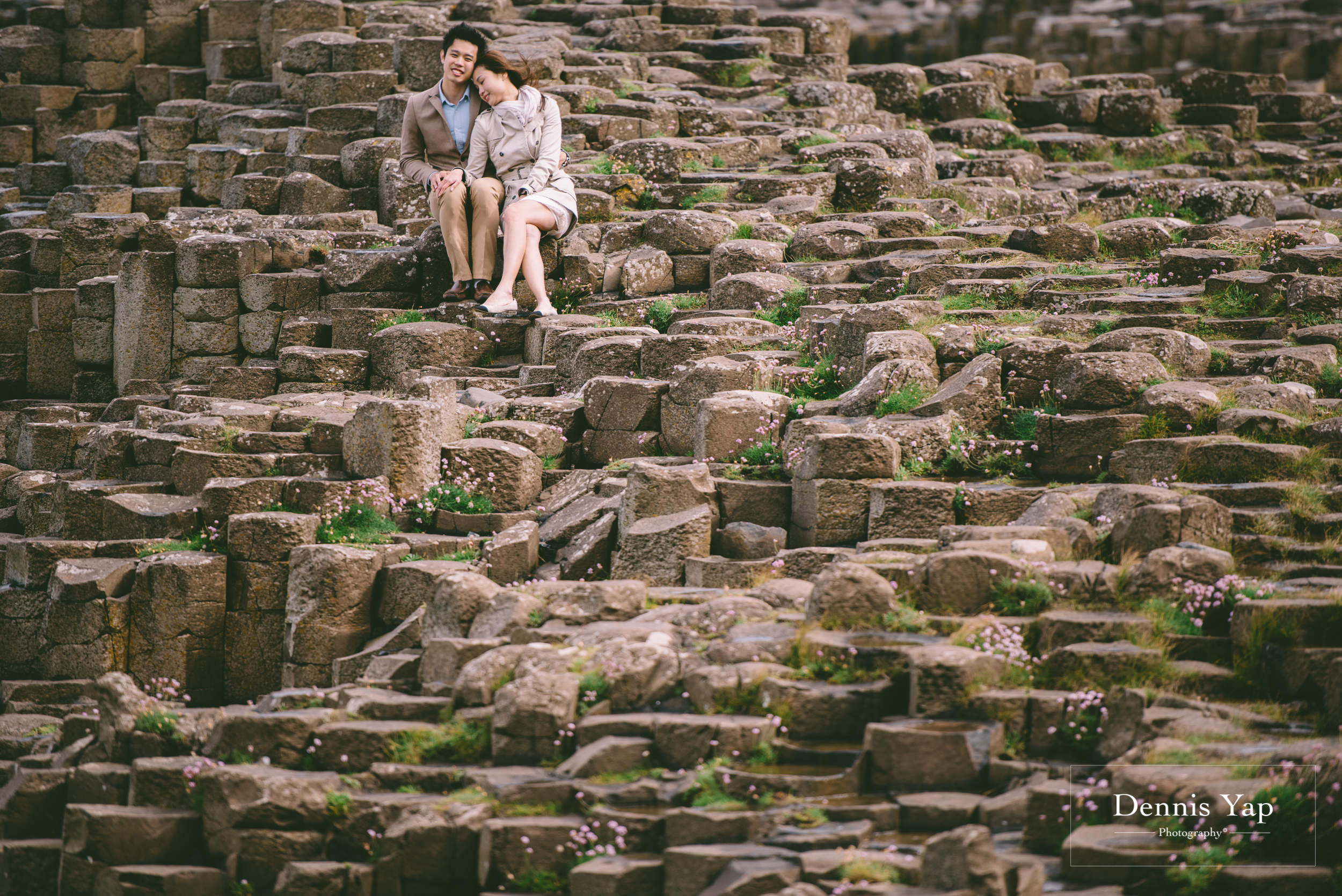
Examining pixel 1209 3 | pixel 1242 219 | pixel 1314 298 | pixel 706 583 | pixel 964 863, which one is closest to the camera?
pixel 964 863

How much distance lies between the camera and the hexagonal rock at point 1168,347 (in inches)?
444

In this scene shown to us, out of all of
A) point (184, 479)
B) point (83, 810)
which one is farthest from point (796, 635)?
point (184, 479)

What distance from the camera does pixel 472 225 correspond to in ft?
46.2

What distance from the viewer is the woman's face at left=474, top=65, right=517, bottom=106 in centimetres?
1375

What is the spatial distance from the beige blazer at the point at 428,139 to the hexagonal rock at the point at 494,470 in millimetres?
3636

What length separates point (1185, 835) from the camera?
260 inches

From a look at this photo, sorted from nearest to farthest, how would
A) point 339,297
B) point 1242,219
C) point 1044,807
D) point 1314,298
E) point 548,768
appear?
point 1044,807 < point 548,768 < point 1314,298 < point 339,297 < point 1242,219

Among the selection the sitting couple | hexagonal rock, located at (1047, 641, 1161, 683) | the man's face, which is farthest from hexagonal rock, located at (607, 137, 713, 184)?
hexagonal rock, located at (1047, 641, 1161, 683)

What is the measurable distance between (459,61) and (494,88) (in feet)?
1.60

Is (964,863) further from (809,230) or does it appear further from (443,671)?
(809,230)

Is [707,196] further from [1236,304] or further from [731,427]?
[1236,304]

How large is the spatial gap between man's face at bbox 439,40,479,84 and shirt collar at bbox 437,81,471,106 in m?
0.13

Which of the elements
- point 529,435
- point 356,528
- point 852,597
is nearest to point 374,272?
point 529,435

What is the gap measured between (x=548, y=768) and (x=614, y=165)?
9842mm
